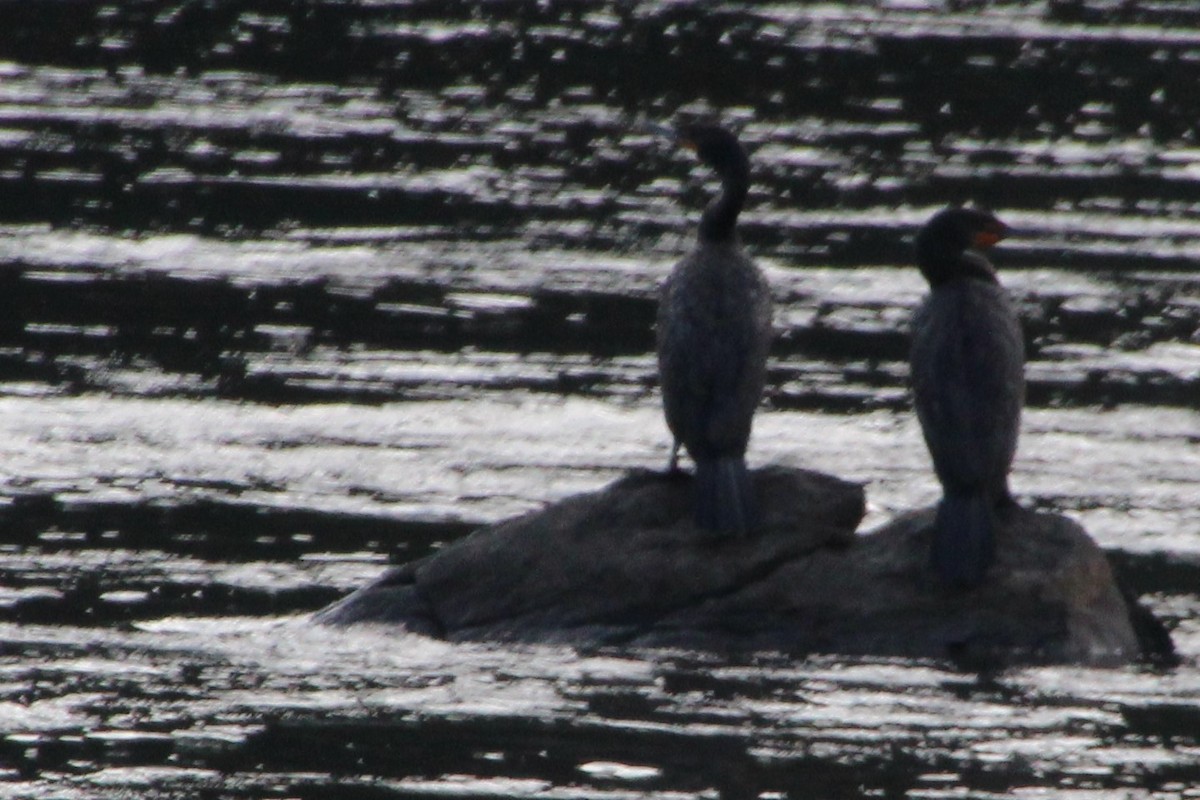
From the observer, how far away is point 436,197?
17.7 meters

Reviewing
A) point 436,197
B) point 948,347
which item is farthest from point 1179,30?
point 948,347

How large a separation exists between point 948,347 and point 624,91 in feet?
40.7

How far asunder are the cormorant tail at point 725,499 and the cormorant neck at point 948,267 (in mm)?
1039

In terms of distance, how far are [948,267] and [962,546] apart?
1.16 m

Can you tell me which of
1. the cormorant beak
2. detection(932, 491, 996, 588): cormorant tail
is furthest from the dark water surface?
the cormorant beak

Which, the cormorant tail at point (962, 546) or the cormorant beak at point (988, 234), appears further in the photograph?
the cormorant beak at point (988, 234)

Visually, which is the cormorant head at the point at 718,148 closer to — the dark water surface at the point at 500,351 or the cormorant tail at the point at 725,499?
the cormorant tail at the point at 725,499

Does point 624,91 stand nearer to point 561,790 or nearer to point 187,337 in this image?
point 187,337

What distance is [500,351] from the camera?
46.2 ft

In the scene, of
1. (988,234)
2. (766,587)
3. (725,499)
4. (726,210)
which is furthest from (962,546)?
(726,210)

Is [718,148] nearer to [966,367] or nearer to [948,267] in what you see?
[948,267]

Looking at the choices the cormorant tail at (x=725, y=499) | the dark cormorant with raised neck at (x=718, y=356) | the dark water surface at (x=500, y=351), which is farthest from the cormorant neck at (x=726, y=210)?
the dark water surface at (x=500, y=351)

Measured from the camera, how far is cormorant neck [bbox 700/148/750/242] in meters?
9.66

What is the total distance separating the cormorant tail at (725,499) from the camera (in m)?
9.04
